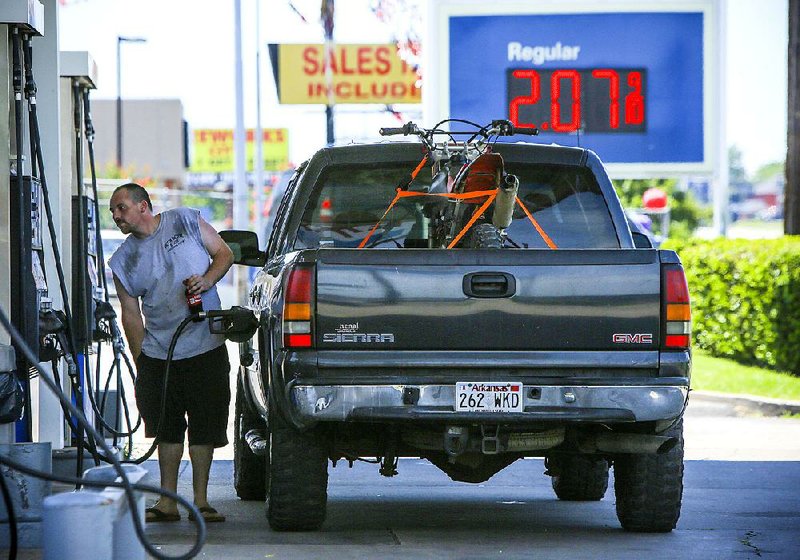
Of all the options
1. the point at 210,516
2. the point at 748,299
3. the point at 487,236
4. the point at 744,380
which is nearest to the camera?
the point at 487,236

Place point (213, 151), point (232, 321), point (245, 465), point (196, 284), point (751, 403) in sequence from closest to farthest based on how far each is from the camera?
1. point (232, 321)
2. point (196, 284)
3. point (245, 465)
4. point (751, 403)
5. point (213, 151)

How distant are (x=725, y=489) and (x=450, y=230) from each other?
10.2 ft

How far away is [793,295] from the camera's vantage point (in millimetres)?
18078

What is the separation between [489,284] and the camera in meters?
7.41

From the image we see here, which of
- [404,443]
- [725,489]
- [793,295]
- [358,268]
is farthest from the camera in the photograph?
[793,295]

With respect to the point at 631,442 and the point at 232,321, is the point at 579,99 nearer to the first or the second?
the point at 232,321

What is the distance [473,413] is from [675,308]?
106cm

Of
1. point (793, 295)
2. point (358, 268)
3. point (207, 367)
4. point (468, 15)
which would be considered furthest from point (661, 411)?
point (468, 15)

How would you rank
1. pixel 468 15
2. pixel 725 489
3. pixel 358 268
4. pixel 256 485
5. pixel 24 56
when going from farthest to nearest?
pixel 468 15 < pixel 725 489 < pixel 256 485 < pixel 24 56 < pixel 358 268

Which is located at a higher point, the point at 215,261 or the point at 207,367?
the point at 215,261

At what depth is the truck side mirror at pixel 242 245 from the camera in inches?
353

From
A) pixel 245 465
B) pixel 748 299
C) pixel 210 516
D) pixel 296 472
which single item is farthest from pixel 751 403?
pixel 296 472

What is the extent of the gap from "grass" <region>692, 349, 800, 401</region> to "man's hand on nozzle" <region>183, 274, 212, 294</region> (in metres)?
9.41

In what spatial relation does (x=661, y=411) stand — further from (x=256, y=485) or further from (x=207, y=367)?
(x=256, y=485)
